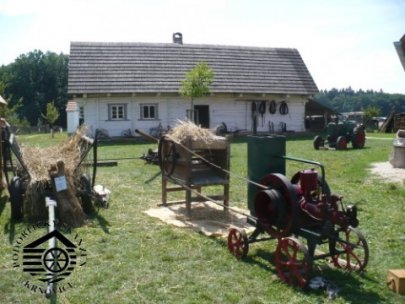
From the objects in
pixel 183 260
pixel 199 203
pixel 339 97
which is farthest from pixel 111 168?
Result: pixel 339 97

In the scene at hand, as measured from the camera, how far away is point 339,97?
133625mm

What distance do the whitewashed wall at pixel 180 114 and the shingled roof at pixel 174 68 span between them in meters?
0.72

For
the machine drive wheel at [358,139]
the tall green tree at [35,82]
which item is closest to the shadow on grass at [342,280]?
the machine drive wheel at [358,139]

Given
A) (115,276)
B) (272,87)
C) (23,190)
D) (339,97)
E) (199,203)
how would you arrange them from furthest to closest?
1. (339,97)
2. (272,87)
3. (199,203)
4. (23,190)
5. (115,276)

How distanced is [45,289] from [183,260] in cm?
155

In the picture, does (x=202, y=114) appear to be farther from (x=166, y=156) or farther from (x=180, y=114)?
(x=166, y=156)

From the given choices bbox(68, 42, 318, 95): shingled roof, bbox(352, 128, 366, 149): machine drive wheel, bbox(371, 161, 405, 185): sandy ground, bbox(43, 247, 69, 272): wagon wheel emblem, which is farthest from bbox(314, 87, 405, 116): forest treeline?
bbox(43, 247, 69, 272): wagon wheel emblem

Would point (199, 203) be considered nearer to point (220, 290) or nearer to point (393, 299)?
point (220, 290)

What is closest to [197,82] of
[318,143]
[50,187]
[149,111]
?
[149,111]

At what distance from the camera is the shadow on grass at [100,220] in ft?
21.3

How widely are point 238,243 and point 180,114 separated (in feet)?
67.8

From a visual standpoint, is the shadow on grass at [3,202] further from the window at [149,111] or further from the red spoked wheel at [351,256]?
the window at [149,111]

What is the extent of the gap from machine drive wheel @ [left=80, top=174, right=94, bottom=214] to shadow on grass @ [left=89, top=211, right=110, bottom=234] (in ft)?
0.44

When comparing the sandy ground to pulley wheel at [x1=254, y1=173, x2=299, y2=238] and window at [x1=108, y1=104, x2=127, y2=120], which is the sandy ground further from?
window at [x1=108, y1=104, x2=127, y2=120]
